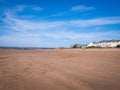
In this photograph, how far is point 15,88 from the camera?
3.59 m

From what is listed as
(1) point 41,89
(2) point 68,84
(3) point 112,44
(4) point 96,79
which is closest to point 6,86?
(1) point 41,89

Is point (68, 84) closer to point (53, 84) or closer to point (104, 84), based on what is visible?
point (53, 84)

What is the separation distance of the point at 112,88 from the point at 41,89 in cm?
195

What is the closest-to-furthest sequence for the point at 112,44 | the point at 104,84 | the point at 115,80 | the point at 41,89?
the point at 41,89 → the point at 104,84 → the point at 115,80 → the point at 112,44

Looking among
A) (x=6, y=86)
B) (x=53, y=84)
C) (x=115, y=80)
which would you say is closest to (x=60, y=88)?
(x=53, y=84)

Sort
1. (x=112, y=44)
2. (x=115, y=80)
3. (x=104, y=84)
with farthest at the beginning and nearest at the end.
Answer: (x=112, y=44)
(x=115, y=80)
(x=104, y=84)

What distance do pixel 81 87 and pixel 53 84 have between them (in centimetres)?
85

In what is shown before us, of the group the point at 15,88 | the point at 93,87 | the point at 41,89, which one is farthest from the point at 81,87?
the point at 15,88

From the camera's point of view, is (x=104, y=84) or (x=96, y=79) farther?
(x=96, y=79)

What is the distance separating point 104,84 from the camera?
12.7 ft

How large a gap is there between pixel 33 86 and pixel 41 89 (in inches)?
13.4

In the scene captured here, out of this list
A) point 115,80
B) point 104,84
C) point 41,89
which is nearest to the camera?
point 41,89

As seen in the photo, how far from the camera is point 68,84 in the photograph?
3932 millimetres

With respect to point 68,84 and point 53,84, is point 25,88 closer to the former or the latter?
point 53,84
